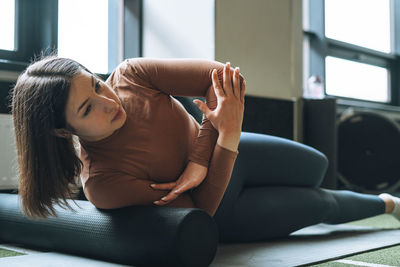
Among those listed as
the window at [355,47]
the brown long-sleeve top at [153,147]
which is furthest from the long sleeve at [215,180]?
the window at [355,47]

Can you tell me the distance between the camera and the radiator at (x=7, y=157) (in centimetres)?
204

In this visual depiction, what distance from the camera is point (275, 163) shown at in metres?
1.70

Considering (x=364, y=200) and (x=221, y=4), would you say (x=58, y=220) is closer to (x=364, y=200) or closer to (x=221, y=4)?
(x=364, y=200)

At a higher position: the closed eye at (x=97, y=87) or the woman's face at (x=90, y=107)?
the closed eye at (x=97, y=87)

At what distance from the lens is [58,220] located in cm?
142

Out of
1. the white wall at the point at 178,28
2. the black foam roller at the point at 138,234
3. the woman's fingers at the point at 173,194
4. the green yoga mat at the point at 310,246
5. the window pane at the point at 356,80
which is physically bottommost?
the green yoga mat at the point at 310,246

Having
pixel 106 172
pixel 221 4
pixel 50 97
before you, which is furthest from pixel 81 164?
pixel 221 4

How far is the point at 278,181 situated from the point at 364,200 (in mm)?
430

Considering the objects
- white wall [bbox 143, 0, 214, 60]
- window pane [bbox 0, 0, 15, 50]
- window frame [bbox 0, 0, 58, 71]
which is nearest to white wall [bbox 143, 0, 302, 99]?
white wall [bbox 143, 0, 214, 60]

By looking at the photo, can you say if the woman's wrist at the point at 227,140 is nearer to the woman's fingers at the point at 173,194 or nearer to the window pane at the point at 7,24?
the woman's fingers at the point at 173,194

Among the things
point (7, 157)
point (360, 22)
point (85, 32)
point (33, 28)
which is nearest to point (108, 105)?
point (7, 157)

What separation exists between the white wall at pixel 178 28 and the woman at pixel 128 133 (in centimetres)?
131

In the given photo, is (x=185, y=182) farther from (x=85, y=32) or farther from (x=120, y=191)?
(x=85, y=32)

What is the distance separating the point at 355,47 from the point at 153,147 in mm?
3073
